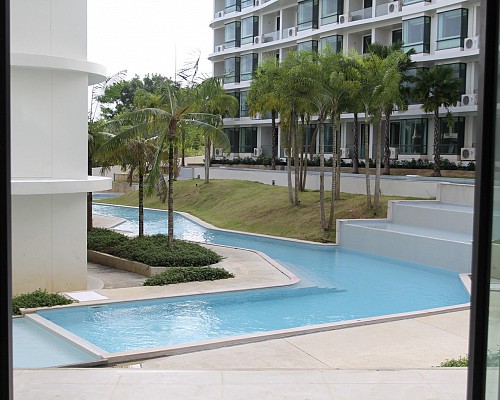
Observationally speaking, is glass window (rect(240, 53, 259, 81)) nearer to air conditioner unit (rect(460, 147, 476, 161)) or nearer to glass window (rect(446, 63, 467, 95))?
glass window (rect(446, 63, 467, 95))

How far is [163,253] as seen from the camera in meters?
17.2

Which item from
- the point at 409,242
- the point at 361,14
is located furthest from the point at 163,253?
the point at 361,14

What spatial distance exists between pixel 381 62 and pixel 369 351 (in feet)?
54.6

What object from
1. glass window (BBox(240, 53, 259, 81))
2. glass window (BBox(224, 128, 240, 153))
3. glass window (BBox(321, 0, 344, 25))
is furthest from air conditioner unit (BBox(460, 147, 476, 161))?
glass window (BBox(224, 128, 240, 153))

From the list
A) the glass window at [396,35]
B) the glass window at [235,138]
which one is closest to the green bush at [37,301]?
the glass window at [396,35]

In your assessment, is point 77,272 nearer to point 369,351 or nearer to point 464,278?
point 369,351

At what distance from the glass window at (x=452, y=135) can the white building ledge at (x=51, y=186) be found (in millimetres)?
23056

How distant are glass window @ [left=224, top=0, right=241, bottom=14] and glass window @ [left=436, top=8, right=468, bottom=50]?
20.2 m

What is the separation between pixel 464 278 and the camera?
16.3 m

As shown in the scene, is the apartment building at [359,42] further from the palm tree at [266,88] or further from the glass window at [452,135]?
the palm tree at [266,88]

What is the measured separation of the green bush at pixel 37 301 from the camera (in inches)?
485

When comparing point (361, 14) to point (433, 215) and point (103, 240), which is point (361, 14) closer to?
point (433, 215)

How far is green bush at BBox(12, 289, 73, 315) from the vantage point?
12.3 m
